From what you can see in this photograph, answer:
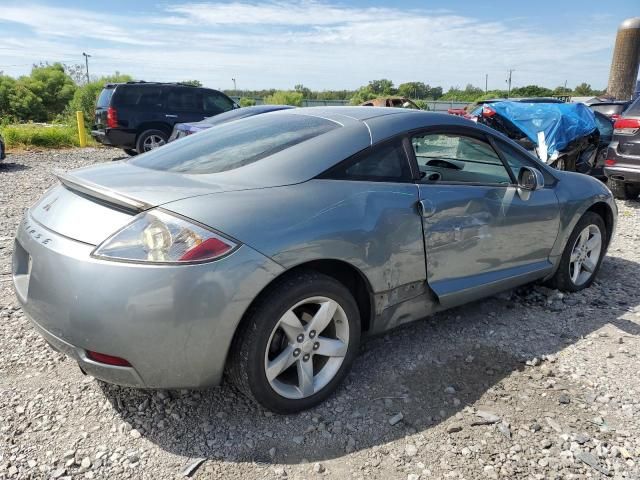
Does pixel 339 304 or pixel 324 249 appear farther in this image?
pixel 339 304

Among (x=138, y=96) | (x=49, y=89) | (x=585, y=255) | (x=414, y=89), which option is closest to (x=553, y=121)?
(x=585, y=255)

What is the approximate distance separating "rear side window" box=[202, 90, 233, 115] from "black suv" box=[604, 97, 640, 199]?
363 inches

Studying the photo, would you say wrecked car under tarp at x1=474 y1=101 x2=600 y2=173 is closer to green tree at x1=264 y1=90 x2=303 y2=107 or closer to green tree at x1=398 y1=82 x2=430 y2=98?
green tree at x1=264 y1=90 x2=303 y2=107

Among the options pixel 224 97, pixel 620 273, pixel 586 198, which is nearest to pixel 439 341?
pixel 586 198

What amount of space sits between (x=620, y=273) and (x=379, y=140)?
332cm

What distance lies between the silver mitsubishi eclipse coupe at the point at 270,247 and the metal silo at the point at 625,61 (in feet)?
62.1

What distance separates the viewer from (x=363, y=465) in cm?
231

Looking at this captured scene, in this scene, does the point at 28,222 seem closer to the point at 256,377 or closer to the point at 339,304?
the point at 256,377

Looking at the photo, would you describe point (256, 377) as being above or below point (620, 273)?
above

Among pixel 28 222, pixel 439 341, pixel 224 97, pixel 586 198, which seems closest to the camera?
pixel 28 222

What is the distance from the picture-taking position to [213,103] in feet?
44.0

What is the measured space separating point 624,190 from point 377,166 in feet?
23.3

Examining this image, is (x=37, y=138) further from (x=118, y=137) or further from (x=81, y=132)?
(x=118, y=137)

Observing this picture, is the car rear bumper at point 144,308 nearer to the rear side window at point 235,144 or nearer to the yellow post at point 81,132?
the rear side window at point 235,144
